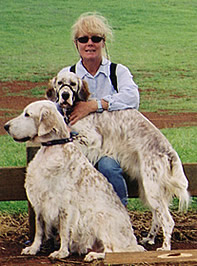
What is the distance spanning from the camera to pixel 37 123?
421 cm

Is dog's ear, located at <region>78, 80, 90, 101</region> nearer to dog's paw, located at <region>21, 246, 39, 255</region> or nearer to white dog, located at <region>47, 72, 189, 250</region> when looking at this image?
white dog, located at <region>47, 72, 189, 250</region>

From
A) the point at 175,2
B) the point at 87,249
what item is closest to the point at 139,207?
the point at 87,249

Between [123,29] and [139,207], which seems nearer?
[139,207]

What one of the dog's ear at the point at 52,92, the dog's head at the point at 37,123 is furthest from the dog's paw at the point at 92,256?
the dog's ear at the point at 52,92

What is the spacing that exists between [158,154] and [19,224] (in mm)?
1544

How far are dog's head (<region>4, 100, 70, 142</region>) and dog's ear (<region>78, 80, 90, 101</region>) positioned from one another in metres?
0.49

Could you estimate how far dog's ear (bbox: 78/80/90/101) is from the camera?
15.3 feet

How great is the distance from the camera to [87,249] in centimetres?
430

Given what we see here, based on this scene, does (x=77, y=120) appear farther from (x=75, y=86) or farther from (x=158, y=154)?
(x=158, y=154)

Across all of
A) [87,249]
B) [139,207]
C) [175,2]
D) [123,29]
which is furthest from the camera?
[123,29]

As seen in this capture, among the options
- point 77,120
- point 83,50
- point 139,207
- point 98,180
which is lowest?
point 139,207

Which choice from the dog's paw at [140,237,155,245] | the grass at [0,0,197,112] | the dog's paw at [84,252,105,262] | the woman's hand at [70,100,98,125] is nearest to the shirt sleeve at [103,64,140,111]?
the woman's hand at [70,100,98,125]

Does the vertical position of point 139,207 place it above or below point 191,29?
below

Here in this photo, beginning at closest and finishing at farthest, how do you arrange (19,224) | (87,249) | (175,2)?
1. (87,249)
2. (19,224)
3. (175,2)
